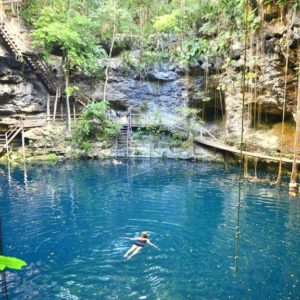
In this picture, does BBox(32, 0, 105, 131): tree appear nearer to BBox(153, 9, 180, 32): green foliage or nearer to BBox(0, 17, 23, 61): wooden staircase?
BBox(0, 17, 23, 61): wooden staircase

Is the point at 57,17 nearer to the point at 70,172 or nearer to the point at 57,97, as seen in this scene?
the point at 57,97

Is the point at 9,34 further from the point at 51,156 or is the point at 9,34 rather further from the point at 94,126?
the point at 51,156

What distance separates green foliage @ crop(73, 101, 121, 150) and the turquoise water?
19.7 feet

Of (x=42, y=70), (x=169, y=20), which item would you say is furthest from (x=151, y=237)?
(x=42, y=70)

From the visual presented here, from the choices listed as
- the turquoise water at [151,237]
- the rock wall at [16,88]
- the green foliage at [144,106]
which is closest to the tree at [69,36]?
the rock wall at [16,88]

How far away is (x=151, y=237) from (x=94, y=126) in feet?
48.4

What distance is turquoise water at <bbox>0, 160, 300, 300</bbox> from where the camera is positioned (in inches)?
269

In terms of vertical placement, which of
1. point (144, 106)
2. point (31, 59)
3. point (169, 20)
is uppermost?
point (169, 20)

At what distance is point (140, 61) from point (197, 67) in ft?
14.9

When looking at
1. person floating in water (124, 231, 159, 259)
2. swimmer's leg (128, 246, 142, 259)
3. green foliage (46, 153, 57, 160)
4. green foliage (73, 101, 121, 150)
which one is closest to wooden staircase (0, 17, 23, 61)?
green foliage (73, 101, 121, 150)

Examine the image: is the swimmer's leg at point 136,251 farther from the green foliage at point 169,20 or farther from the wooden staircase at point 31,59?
the wooden staircase at point 31,59

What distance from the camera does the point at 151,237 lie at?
9.57 metres

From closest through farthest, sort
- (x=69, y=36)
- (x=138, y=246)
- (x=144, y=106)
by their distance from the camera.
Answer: (x=138, y=246), (x=69, y=36), (x=144, y=106)

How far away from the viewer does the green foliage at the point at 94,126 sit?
22.6 meters
